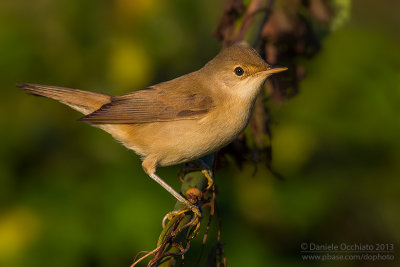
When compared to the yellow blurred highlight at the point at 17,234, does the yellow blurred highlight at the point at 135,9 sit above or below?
above

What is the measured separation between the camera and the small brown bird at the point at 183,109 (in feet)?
→ 9.62

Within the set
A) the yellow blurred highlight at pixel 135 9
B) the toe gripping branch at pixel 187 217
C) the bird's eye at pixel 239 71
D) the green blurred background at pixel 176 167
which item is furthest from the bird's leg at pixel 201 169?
the yellow blurred highlight at pixel 135 9

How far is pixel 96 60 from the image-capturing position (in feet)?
12.0

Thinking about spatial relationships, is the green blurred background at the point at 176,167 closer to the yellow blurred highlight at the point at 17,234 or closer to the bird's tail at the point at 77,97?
the yellow blurred highlight at the point at 17,234

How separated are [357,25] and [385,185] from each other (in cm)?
204

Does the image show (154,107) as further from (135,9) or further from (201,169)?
(135,9)

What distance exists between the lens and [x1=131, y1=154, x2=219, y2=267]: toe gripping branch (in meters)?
2.05

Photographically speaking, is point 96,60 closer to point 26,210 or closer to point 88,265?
point 26,210

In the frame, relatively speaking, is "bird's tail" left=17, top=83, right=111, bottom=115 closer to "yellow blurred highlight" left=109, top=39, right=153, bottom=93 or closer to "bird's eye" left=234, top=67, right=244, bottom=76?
"yellow blurred highlight" left=109, top=39, right=153, bottom=93

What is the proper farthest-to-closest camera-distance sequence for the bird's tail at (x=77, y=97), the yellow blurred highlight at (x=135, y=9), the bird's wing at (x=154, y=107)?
1. the yellow blurred highlight at (x=135, y=9)
2. the bird's tail at (x=77, y=97)
3. the bird's wing at (x=154, y=107)

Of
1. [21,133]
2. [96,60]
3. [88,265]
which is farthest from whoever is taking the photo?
[96,60]

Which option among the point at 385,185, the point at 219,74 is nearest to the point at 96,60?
the point at 219,74

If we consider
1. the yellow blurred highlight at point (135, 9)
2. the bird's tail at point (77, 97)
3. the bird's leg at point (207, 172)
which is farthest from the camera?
the yellow blurred highlight at point (135, 9)

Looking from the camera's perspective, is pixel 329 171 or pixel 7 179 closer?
pixel 7 179
